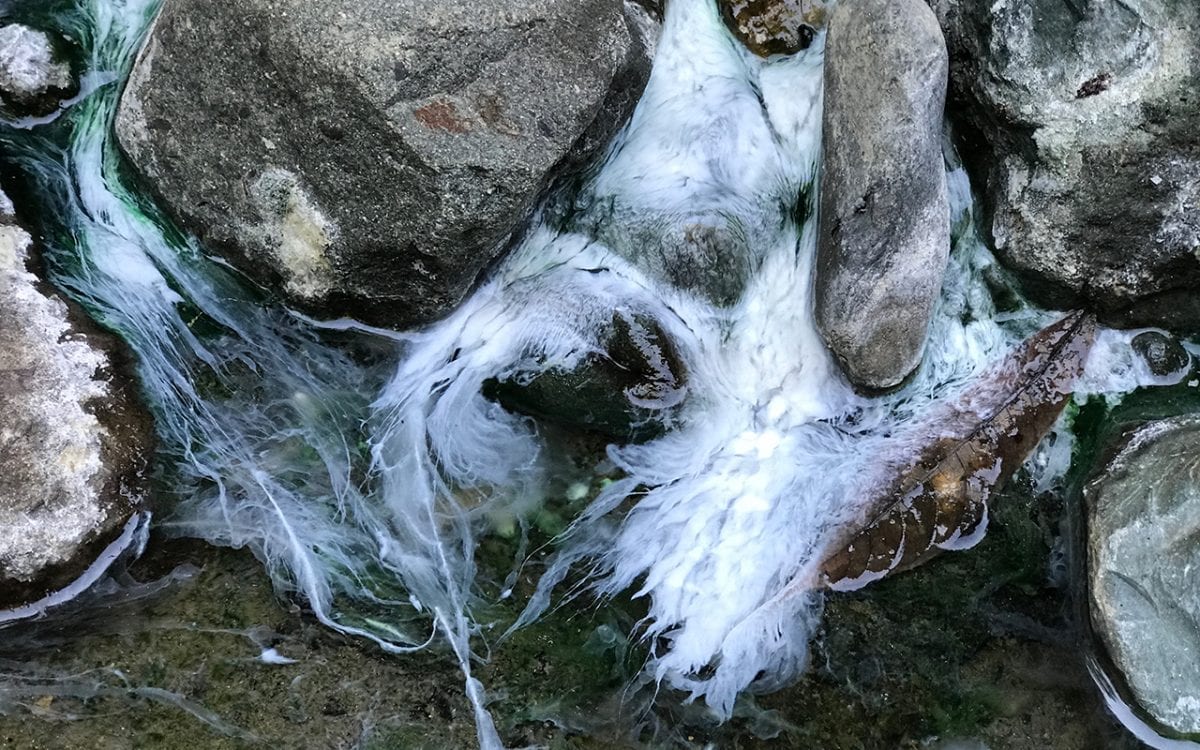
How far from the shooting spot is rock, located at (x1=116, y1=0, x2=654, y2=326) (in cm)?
287

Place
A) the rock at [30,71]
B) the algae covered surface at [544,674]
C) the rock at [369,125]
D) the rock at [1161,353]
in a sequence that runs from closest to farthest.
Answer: the rock at [369,125] → the algae covered surface at [544,674] → the rock at [30,71] → the rock at [1161,353]

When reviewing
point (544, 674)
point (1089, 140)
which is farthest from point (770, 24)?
point (544, 674)

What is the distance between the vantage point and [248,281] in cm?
340

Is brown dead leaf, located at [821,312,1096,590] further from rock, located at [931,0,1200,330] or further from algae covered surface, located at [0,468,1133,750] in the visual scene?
rock, located at [931,0,1200,330]

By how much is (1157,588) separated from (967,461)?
0.74m

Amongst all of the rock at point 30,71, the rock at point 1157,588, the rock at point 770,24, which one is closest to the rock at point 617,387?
the rock at point 770,24

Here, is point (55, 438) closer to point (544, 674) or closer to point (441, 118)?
point (441, 118)

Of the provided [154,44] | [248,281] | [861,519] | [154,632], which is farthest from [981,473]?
[154,44]

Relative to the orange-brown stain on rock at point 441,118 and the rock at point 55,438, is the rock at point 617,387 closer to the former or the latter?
the orange-brown stain on rock at point 441,118

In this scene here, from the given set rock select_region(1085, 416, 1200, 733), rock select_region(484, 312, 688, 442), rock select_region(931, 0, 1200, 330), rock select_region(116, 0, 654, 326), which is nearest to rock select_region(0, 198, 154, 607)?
rock select_region(116, 0, 654, 326)

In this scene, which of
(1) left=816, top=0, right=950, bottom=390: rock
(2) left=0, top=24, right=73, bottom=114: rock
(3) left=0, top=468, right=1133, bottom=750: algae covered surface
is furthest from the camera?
(2) left=0, top=24, right=73, bottom=114: rock

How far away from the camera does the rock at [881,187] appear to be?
3.02 m

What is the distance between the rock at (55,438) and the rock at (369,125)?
56 cm

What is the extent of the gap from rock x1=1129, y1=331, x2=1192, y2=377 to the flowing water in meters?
0.05
